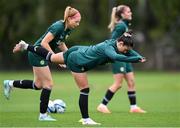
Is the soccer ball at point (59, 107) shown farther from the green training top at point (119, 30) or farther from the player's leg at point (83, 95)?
the player's leg at point (83, 95)

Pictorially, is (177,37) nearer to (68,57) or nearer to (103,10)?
(103,10)

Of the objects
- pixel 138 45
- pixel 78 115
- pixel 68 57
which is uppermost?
pixel 68 57

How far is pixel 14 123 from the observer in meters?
12.0

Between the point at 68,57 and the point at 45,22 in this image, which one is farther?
the point at 45,22

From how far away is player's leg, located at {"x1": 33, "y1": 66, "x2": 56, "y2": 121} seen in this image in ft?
41.3

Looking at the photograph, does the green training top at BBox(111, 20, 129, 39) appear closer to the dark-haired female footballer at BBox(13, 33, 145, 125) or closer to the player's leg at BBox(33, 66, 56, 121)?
the player's leg at BBox(33, 66, 56, 121)

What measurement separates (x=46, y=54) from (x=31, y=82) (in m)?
1.67

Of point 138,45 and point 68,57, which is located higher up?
point 68,57

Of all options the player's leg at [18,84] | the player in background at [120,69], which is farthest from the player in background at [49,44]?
the player in background at [120,69]

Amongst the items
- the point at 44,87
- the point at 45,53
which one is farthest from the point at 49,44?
the point at 44,87

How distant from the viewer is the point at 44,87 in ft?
42.1

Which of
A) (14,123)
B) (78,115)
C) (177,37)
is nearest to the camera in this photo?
(14,123)

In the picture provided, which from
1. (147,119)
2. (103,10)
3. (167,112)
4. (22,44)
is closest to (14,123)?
(22,44)

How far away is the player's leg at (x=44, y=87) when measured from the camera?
496 inches
